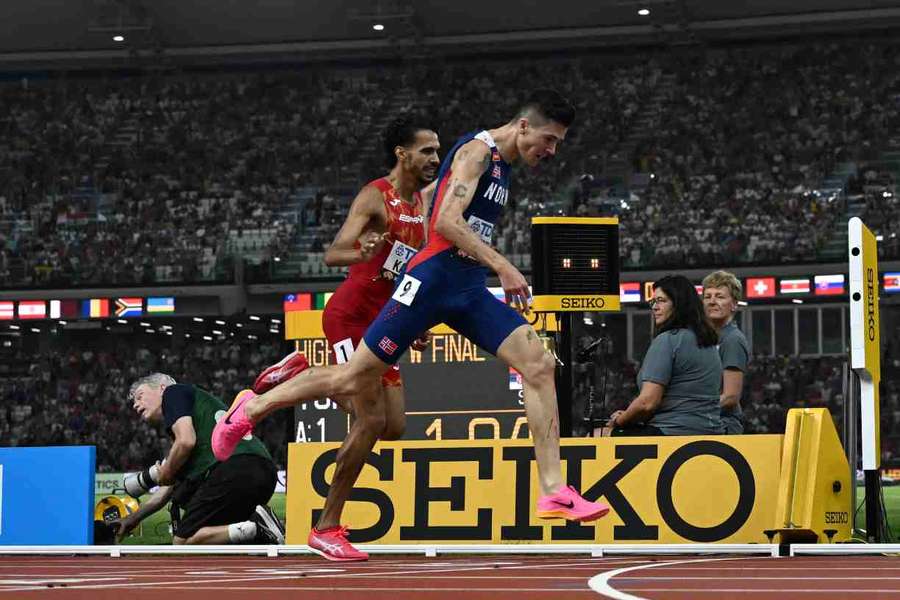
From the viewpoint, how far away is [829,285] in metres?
32.8

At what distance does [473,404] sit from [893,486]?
463 inches

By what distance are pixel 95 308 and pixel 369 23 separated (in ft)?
38.0

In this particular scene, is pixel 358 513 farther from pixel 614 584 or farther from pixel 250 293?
pixel 250 293

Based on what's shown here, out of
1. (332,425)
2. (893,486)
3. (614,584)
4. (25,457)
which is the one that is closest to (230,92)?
(893,486)

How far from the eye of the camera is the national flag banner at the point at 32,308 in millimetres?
37406

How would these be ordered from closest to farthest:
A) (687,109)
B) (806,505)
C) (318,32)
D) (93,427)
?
(806,505) < (93,427) < (687,109) < (318,32)

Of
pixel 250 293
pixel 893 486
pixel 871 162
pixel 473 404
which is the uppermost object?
pixel 871 162

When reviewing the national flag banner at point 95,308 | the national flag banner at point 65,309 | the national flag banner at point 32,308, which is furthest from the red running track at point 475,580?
the national flag banner at point 32,308

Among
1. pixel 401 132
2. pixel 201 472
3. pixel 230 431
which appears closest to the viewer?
pixel 230 431

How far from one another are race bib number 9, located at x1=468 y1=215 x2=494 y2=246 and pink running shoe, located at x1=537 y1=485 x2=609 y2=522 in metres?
1.15

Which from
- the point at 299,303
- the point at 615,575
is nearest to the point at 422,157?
the point at 615,575

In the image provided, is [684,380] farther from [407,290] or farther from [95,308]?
[95,308]

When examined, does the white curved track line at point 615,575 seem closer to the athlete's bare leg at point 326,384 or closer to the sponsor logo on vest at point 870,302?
the athlete's bare leg at point 326,384

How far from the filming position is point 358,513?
29.0ft
